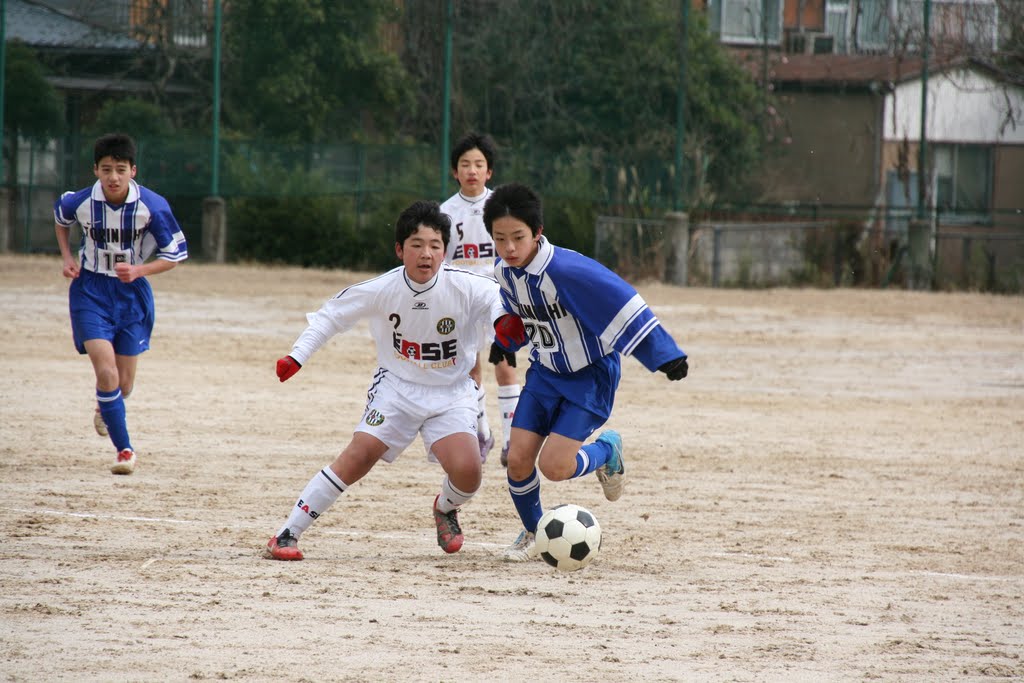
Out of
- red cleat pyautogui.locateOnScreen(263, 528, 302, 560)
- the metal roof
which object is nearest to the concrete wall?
the metal roof

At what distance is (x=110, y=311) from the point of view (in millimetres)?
8016

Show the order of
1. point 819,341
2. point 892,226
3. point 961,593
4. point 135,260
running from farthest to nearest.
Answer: point 892,226 < point 819,341 < point 135,260 < point 961,593

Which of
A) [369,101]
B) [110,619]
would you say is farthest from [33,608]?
[369,101]

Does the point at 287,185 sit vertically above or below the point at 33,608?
above

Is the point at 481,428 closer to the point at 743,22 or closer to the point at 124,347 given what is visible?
the point at 124,347

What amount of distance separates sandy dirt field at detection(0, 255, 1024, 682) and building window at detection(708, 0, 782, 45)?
1063 cm

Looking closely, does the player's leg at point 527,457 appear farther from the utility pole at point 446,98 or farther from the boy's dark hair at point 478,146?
the utility pole at point 446,98

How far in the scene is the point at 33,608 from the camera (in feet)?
16.6

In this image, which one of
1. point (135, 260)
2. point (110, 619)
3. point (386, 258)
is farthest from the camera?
point (386, 258)

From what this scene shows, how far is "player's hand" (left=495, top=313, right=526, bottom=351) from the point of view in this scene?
235 inches

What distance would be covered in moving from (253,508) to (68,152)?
18.3m

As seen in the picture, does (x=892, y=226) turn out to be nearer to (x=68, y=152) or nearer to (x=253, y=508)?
(x=68, y=152)

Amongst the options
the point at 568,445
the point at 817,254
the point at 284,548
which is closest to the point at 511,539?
the point at 568,445

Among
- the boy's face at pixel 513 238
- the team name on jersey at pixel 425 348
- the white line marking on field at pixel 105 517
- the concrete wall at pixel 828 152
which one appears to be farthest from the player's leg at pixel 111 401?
the concrete wall at pixel 828 152
